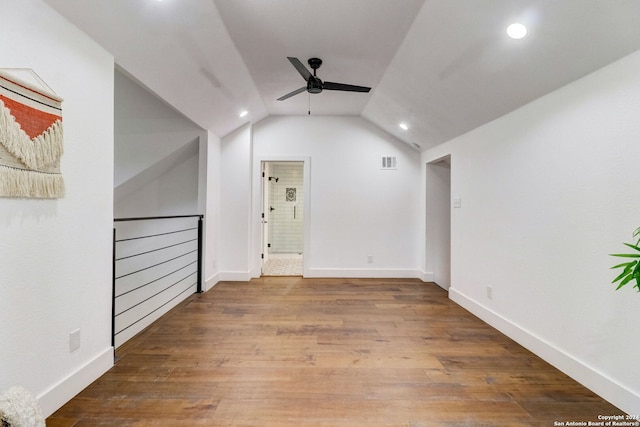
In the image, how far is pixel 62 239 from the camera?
1726mm

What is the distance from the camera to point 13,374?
57.3 inches

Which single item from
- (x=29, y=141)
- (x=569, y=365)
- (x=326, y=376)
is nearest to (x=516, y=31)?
(x=569, y=365)

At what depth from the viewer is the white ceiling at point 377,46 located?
1746 mm

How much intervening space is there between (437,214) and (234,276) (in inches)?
135

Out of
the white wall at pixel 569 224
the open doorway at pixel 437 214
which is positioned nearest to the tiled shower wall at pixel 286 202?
the open doorway at pixel 437 214

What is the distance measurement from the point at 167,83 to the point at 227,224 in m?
2.32

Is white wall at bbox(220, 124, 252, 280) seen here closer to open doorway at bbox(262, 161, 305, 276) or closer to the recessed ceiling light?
open doorway at bbox(262, 161, 305, 276)

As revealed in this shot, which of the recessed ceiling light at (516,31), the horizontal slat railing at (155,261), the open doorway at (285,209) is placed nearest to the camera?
the recessed ceiling light at (516,31)

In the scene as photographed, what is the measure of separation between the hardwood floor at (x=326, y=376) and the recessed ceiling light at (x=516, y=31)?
235 cm

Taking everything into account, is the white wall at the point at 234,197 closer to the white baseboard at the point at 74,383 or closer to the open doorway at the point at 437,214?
the white baseboard at the point at 74,383

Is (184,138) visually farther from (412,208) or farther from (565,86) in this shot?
(565,86)

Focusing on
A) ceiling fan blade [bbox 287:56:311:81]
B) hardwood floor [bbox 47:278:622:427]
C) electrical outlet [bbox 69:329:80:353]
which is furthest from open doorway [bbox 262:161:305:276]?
electrical outlet [bbox 69:329:80:353]

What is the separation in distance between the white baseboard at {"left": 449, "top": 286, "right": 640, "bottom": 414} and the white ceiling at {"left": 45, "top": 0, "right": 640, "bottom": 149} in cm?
199

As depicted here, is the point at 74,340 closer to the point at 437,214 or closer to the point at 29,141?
the point at 29,141
